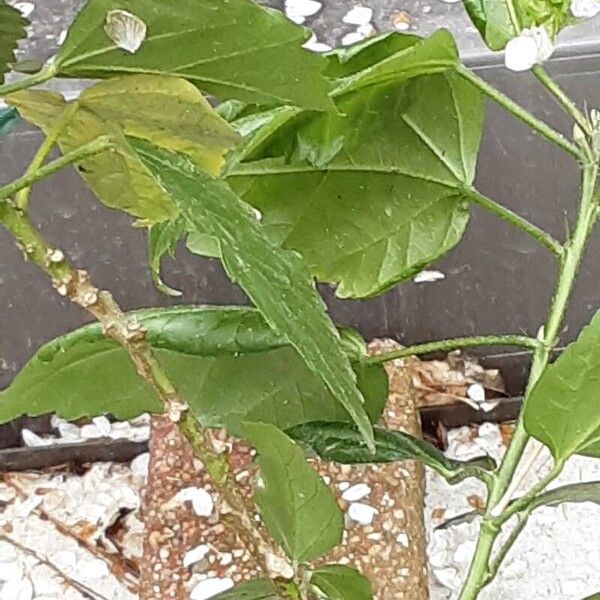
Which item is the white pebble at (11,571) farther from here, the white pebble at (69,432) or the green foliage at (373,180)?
the green foliage at (373,180)

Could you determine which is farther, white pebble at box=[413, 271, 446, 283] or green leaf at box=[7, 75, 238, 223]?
white pebble at box=[413, 271, 446, 283]

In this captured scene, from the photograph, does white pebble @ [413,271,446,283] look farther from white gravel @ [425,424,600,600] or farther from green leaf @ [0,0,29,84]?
green leaf @ [0,0,29,84]

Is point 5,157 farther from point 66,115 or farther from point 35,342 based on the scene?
point 66,115

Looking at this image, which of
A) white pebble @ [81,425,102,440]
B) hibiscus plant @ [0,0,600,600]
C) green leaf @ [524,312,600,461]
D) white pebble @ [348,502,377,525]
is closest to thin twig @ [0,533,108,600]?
white pebble @ [81,425,102,440]

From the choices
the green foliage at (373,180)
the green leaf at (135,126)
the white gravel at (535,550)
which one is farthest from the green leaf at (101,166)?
the white gravel at (535,550)

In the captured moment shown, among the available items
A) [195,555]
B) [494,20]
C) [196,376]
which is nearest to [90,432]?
[195,555]

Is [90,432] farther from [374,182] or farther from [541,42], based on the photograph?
[541,42]

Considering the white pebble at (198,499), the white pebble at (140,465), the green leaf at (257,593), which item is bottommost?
the white pebble at (140,465)
